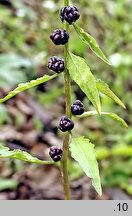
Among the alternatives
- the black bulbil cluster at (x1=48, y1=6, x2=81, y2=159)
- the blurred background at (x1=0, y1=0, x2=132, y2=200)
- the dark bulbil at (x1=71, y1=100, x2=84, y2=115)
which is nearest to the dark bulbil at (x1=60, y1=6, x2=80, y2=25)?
the black bulbil cluster at (x1=48, y1=6, x2=81, y2=159)

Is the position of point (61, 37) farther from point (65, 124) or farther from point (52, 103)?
point (52, 103)

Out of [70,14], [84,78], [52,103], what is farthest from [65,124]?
[52,103]

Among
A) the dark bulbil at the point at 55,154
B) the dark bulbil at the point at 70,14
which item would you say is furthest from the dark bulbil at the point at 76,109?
the dark bulbil at the point at 70,14

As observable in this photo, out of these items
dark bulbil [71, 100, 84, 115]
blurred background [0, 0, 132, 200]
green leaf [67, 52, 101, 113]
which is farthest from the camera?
blurred background [0, 0, 132, 200]

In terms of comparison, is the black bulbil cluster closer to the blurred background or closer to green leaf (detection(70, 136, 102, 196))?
green leaf (detection(70, 136, 102, 196))

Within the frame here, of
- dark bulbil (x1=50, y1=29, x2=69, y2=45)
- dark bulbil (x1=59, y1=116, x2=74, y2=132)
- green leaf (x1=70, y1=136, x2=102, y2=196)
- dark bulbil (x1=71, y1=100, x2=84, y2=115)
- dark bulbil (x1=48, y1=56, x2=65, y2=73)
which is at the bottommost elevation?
green leaf (x1=70, y1=136, x2=102, y2=196)

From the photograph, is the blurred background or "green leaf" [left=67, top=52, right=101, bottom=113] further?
the blurred background
